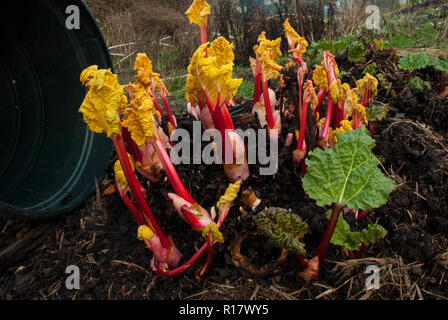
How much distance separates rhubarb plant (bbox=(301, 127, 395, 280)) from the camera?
1.20 meters

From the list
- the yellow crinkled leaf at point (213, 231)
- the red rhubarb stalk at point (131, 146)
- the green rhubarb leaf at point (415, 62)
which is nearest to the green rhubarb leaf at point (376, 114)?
the green rhubarb leaf at point (415, 62)

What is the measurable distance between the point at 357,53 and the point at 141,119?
216cm

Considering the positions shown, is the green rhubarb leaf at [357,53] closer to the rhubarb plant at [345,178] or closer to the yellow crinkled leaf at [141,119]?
the rhubarb plant at [345,178]

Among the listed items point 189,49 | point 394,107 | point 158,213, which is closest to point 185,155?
point 158,213

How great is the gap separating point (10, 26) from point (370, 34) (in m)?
2.88

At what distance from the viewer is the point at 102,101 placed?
1175 millimetres

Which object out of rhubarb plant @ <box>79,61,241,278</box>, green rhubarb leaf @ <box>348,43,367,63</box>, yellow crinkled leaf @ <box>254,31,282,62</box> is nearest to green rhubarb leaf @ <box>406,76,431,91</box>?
green rhubarb leaf @ <box>348,43,367,63</box>

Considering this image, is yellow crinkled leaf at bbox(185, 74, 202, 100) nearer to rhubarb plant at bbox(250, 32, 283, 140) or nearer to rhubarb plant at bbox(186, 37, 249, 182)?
rhubarb plant at bbox(186, 37, 249, 182)

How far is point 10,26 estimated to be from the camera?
1937mm

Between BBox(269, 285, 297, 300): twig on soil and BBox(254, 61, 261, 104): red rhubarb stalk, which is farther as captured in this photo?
BBox(254, 61, 261, 104): red rhubarb stalk

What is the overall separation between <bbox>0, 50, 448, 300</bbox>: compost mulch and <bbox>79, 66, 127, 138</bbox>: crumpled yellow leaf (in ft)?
1.61

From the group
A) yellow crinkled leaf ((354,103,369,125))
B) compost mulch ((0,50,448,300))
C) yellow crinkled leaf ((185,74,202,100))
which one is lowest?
compost mulch ((0,50,448,300))

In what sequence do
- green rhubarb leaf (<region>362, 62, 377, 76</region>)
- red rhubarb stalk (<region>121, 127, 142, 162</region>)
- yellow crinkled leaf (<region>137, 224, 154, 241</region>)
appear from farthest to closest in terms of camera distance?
1. green rhubarb leaf (<region>362, 62, 377, 76</region>)
2. red rhubarb stalk (<region>121, 127, 142, 162</region>)
3. yellow crinkled leaf (<region>137, 224, 154, 241</region>)

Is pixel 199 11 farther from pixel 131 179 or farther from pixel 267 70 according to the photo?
pixel 131 179
